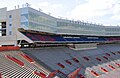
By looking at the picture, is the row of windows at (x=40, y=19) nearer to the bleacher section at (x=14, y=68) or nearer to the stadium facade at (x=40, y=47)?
the stadium facade at (x=40, y=47)

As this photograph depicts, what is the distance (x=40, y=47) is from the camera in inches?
1679

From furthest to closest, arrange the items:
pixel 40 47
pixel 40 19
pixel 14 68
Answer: pixel 40 47, pixel 40 19, pixel 14 68

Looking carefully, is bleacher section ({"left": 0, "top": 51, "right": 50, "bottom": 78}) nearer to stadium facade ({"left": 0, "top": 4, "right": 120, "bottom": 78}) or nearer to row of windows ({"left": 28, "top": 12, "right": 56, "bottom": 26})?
stadium facade ({"left": 0, "top": 4, "right": 120, "bottom": 78})

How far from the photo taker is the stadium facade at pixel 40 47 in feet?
84.5

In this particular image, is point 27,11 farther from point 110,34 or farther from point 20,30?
point 110,34

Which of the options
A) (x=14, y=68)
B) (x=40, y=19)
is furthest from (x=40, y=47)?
(x=14, y=68)

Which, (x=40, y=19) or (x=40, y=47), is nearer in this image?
(x=40, y=19)

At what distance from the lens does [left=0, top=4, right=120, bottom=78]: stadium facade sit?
1014 inches

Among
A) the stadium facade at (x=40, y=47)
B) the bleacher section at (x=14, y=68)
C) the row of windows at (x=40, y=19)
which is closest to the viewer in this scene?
the bleacher section at (x=14, y=68)

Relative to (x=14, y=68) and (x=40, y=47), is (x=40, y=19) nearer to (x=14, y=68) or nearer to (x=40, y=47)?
(x=40, y=47)

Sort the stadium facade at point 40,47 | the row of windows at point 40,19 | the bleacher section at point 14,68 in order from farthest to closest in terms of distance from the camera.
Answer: the row of windows at point 40,19 < the stadium facade at point 40,47 < the bleacher section at point 14,68

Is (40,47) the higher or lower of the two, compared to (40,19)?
lower

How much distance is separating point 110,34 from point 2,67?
63.4m

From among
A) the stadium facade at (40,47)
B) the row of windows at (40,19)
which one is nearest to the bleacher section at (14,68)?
the stadium facade at (40,47)
